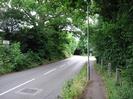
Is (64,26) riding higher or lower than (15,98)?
higher

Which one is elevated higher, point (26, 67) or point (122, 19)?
point (122, 19)

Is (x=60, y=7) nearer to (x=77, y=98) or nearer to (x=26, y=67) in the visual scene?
(x=77, y=98)

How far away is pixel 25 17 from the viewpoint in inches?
1622

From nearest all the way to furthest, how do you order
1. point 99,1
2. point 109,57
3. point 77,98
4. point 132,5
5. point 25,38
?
point 132,5, point 99,1, point 77,98, point 109,57, point 25,38

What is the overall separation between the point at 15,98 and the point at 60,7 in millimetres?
4932

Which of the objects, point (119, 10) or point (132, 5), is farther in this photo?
point (119, 10)

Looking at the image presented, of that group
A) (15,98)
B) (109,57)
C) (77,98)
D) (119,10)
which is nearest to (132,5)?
(119,10)

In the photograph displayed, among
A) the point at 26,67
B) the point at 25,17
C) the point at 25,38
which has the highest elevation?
the point at 25,17

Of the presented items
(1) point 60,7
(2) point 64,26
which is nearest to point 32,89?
(1) point 60,7

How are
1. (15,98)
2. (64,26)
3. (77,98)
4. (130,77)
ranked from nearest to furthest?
(130,77)
(77,98)
(15,98)
(64,26)

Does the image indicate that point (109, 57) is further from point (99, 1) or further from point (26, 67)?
point (99, 1)

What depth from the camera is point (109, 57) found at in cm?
2488

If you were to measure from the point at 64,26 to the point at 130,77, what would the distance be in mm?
44207

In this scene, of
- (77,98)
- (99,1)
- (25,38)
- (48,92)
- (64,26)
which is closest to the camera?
(99,1)
